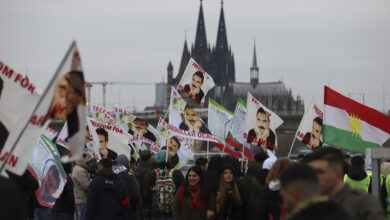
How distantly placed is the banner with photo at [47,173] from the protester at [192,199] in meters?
1.37

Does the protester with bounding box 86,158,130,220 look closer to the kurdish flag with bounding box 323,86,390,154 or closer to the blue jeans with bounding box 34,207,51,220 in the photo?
the blue jeans with bounding box 34,207,51,220

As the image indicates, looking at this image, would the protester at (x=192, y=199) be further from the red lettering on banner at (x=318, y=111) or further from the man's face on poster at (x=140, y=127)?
the man's face on poster at (x=140, y=127)

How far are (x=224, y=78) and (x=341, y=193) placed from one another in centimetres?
15561

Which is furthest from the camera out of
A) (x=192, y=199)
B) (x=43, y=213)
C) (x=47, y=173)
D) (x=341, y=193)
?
(x=43, y=213)

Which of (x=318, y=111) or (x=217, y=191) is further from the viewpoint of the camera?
(x=318, y=111)

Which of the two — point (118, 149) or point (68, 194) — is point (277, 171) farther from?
point (118, 149)

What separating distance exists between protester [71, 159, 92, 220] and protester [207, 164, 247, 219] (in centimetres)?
372

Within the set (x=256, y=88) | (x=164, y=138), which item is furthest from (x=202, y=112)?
(x=164, y=138)

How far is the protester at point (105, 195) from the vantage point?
10.4 meters

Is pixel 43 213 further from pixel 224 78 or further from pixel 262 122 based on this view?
pixel 224 78

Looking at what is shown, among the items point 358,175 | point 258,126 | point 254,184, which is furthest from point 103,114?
point 254,184

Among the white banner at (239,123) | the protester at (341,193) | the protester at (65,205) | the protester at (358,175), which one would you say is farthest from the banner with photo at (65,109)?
the white banner at (239,123)

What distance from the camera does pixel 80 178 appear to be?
42.0ft

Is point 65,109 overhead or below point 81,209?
overhead
